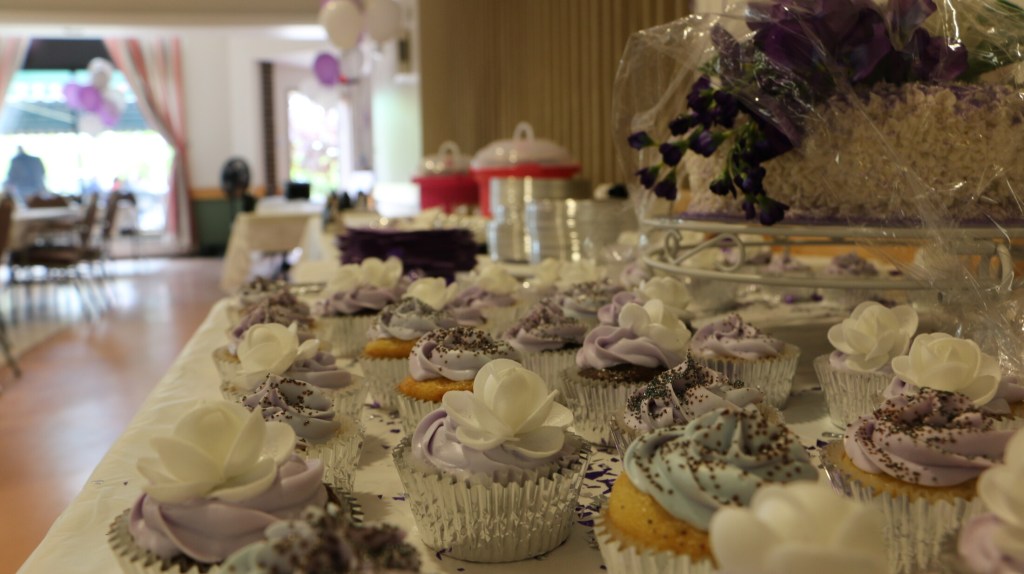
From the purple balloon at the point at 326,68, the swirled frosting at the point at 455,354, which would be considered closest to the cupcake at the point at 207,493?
the swirled frosting at the point at 455,354

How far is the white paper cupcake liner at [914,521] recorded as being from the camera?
2.15 ft

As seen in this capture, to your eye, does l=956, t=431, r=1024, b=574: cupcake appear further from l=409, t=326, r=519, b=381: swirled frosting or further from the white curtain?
the white curtain

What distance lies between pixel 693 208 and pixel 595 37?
2462 millimetres

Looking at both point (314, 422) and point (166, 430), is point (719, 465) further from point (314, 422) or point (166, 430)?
point (166, 430)

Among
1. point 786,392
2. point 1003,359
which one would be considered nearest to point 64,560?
point 786,392

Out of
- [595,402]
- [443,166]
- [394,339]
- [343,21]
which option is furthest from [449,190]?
[595,402]

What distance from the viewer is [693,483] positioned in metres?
0.60

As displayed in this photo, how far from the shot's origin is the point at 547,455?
2.48 feet

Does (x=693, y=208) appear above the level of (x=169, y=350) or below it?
above

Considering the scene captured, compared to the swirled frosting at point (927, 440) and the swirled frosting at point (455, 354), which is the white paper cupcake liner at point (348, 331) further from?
the swirled frosting at point (927, 440)

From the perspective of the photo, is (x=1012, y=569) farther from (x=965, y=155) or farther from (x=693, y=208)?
(x=693, y=208)

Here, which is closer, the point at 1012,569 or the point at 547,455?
the point at 1012,569

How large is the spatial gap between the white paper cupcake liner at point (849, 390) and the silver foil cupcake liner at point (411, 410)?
1.56 feet

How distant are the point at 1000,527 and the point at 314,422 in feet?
2.13
